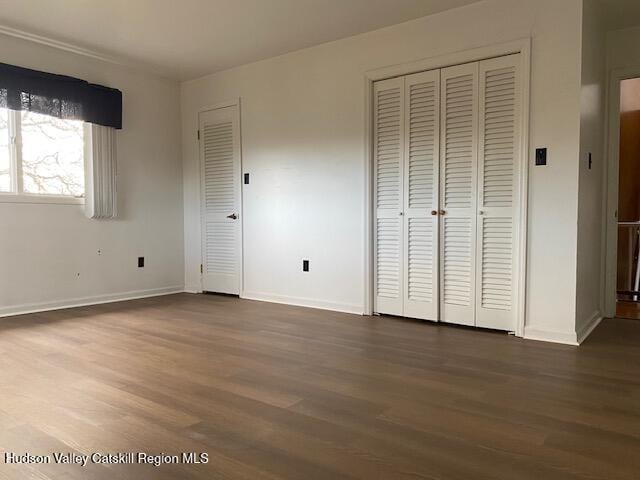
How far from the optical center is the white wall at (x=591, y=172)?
10.5ft

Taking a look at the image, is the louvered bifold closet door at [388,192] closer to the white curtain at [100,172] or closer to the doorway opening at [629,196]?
the white curtain at [100,172]

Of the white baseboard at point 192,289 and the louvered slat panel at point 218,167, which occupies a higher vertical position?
the louvered slat panel at point 218,167

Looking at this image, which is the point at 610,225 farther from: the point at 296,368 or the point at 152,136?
the point at 152,136

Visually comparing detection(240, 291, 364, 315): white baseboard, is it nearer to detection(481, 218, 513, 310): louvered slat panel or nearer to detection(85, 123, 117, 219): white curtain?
detection(481, 218, 513, 310): louvered slat panel

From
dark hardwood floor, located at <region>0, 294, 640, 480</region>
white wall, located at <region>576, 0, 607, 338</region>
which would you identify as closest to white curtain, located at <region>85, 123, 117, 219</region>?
dark hardwood floor, located at <region>0, 294, 640, 480</region>

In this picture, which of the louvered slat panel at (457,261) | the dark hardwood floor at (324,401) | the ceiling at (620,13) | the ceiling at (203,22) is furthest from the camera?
the louvered slat panel at (457,261)

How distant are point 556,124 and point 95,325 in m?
3.62

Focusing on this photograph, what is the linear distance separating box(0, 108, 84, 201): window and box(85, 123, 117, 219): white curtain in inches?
3.7

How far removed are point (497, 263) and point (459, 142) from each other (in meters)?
0.94

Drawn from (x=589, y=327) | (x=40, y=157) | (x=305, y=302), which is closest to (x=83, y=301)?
(x=40, y=157)

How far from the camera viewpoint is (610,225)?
405cm

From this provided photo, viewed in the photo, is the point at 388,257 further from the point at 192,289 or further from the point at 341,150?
the point at 192,289

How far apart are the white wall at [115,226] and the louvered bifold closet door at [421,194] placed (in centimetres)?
282

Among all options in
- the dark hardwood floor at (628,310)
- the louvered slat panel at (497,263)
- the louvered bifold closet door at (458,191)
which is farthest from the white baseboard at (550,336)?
the dark hardwood floor at (628,310)
